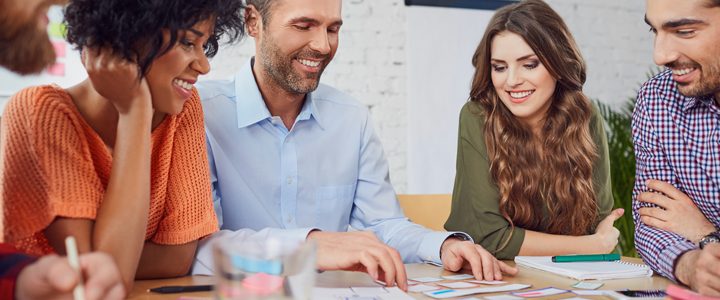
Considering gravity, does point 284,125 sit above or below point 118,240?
above

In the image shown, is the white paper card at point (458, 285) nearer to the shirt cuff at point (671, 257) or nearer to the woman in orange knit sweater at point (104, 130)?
the shirt cuff at point (671, 257)

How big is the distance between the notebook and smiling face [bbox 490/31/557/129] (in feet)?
2.33

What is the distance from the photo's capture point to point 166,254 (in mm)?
1387

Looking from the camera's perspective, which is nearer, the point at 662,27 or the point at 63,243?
the point at 63,243

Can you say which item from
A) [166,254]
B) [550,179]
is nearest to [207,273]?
[166,254]

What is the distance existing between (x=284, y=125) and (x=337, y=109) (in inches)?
7.5

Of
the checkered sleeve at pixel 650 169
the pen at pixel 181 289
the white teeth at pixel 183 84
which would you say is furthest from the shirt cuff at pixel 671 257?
the white teeth at pixel 183 84

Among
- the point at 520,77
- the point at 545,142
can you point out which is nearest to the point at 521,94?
the point at 520,77

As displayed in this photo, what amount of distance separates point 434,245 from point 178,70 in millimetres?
690

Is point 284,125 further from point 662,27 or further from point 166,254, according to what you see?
point 662,27

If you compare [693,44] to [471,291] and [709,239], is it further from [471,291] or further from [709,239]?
[471,291]

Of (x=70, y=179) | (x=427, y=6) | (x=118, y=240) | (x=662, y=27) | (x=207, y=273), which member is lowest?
(x=207, y=273)

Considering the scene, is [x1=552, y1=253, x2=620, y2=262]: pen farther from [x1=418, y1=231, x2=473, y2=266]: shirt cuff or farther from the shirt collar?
the shirt collar

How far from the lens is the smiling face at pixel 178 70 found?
1.29m
